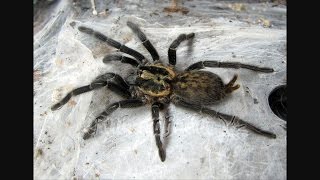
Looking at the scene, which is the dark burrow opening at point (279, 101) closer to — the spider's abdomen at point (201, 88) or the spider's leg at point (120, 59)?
the spider's abdomen at point (201, 88)

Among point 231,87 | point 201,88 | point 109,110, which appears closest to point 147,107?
point 109,110

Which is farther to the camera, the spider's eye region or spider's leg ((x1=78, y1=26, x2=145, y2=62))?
spider's leg ((x1=78, y1=26, x2=145, y2=62))

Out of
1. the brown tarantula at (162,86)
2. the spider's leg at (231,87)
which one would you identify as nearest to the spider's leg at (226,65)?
the brown tarantula at (162,86)

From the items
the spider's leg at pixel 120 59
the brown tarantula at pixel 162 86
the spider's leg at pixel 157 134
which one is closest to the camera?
the spider's leg at pixel 157 134

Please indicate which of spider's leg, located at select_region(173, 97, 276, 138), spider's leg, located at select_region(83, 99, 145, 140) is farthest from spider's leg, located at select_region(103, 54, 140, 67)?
spider's leg, located at select_region(173, 97, 276, 138)

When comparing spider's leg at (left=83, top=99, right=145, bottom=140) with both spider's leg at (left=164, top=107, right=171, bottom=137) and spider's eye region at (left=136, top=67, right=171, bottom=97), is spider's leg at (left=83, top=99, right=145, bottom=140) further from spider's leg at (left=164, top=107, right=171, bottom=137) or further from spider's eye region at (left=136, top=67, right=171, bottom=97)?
spider's leg at (left=164, top=107, right=171, bottom=137)

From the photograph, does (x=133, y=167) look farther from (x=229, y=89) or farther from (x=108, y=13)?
(x=108, y=13)

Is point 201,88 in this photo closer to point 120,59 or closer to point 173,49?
point 173,49
